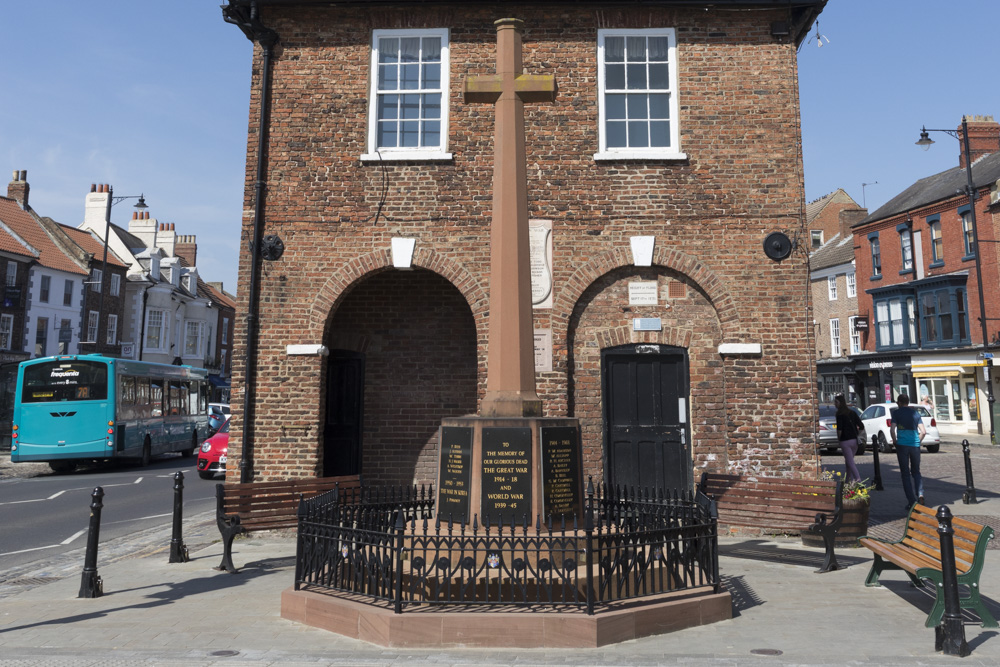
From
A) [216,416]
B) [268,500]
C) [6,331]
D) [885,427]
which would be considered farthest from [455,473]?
[6,331]

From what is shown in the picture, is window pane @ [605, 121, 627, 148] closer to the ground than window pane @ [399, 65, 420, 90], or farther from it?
closer to the ground

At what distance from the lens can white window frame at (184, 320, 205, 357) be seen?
167ft

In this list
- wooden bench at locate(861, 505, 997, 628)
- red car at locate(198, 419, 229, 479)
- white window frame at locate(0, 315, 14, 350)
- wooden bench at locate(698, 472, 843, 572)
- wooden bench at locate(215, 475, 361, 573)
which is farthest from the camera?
white window frame at locate(0, 315, 14, 350)

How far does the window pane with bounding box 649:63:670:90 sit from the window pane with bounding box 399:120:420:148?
3.73 meters

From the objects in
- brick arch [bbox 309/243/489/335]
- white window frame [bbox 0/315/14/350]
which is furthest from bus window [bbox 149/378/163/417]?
white window frame [bbox 0/315/14/350]

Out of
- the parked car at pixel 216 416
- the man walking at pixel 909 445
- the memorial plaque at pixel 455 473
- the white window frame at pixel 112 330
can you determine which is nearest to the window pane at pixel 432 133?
the memorial plaque at pixel 455 473

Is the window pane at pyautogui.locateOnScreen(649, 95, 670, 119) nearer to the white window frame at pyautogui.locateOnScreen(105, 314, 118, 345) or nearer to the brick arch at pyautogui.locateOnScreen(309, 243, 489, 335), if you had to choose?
the brick arch at pyautogui.locateOnScreen(309, 243, 489, 335)

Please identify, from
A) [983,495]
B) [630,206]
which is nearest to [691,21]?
[630,206]

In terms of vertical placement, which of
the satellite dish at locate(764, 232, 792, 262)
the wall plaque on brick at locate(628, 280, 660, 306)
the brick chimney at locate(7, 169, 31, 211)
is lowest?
the wall plaque on brick at locate(628, 280, 660, 306)

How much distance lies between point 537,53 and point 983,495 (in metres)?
11.6

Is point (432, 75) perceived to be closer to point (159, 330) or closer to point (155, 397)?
point (155, 397)

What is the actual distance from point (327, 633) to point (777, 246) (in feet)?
27.5

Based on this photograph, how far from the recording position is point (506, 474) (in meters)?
6.66

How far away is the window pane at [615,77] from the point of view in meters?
11.7
